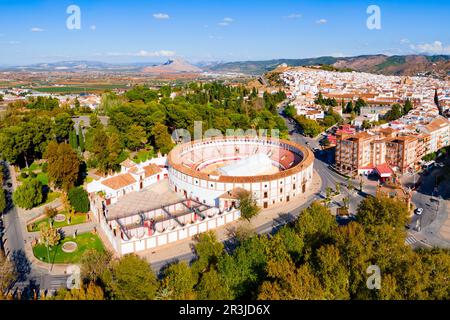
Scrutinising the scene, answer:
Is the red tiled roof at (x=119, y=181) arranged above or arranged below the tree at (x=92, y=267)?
above

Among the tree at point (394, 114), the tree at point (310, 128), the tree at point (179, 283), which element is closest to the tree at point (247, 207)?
the tree at point (179, 283)

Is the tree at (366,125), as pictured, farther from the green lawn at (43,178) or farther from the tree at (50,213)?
the tree at (50,213)

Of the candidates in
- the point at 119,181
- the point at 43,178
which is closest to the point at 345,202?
the point at 119,181

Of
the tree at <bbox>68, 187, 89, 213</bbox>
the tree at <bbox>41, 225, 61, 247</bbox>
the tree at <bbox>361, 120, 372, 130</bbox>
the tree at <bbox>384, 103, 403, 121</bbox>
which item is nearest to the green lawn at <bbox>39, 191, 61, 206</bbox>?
the tree at <bbox>68, 187, 89, 213</bbox>

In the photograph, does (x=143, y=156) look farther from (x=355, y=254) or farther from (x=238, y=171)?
(x=355, y=254)
